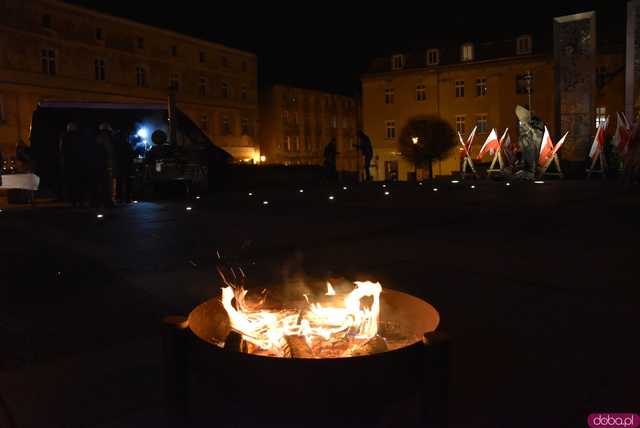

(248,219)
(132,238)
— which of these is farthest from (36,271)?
(248,219)

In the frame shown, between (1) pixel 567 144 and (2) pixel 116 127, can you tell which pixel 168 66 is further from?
(1) pixel 567 144

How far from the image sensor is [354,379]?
2246mm

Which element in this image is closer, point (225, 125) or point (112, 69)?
point (112, 69)

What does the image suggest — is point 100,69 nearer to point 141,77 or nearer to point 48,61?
point 141,77

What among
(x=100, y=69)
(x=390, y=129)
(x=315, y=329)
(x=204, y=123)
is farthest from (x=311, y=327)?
(x=204, y=123)

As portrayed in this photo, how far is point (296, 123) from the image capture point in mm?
67062

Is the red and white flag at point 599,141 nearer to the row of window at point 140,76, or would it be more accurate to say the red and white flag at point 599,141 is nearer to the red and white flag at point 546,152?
the red and white flag at point 546,152

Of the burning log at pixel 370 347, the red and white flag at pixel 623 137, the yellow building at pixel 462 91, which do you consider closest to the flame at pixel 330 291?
the burning log at pixel 370 347

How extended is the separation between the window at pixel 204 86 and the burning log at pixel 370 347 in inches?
2213

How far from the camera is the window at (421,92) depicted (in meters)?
50.4

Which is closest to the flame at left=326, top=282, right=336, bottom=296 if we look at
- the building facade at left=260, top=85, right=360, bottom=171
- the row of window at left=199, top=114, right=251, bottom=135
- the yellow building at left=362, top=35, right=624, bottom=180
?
the yellow building at left=362, top=35, right=624, bottom=180

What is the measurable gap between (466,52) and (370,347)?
49460 mm

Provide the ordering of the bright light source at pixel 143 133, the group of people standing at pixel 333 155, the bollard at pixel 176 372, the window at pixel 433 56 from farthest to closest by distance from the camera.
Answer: the window at pixel 433 56
the group of people standing at pixel 333 155
the bright light source at pixel 143 133
the bollard at pixel 176 372

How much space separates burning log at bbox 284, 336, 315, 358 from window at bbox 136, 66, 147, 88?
51.3 meters
